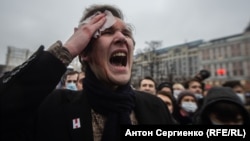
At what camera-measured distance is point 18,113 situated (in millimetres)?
1010

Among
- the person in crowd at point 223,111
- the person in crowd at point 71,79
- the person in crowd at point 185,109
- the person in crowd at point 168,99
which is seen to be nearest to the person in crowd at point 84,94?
the person in crowd at point 223,111

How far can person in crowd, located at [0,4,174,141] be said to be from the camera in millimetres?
1017

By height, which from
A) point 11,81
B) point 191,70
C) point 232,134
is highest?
point 191,70

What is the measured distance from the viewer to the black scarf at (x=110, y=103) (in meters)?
1.26

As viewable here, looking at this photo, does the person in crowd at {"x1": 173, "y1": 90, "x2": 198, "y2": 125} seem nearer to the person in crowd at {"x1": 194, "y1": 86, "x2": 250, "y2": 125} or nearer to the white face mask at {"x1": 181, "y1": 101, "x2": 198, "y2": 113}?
the white face mask at {"x1": 181, "y1": 101, "x2": 198, "y2": 113}

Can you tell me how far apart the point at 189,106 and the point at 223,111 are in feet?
5.69

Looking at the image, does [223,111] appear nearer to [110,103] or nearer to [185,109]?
[110,103]

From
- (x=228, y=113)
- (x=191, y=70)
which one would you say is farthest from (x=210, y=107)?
(x=191, y=70)

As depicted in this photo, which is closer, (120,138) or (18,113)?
(18,113)

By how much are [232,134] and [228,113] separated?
2.34 ft

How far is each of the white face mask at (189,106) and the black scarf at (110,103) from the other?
2.74 m

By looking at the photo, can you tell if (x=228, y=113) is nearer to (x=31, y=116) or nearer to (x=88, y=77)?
(x=88, y=77)

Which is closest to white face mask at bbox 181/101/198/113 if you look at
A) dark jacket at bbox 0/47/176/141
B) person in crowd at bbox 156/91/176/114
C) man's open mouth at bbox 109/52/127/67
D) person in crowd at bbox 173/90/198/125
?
person in crowd at bbox 173/90/198/125

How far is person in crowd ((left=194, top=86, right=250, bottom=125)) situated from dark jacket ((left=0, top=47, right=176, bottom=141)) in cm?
137
